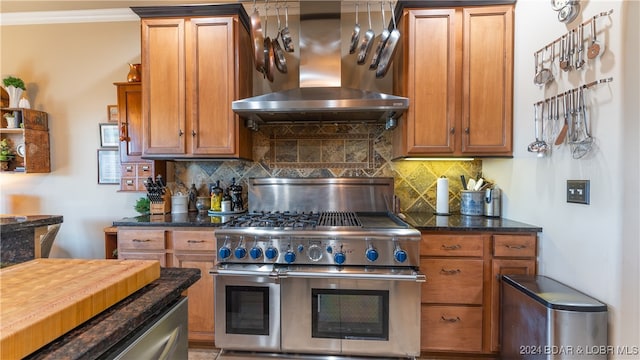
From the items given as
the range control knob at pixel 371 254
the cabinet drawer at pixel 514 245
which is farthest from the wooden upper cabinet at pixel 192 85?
the cabinet drawer at pixel 514 245

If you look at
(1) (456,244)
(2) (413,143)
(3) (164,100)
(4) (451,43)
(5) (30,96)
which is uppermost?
(4) (451,43)

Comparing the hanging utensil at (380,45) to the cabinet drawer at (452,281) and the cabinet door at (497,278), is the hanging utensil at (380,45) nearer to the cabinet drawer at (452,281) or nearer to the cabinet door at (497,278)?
the cabinet drawer at (452,281)

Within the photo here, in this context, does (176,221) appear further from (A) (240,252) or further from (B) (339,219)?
(B) (339,219)

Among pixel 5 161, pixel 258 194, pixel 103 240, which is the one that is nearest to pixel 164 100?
pixel 258 194

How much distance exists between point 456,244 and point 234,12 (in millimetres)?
2470

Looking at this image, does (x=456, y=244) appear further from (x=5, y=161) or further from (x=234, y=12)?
(x=5, y=161)

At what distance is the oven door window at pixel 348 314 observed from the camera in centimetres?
181

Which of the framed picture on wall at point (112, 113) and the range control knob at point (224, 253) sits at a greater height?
the framed picture on wall at point (112, 113)

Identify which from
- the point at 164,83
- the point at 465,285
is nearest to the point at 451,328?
the point at 465,285

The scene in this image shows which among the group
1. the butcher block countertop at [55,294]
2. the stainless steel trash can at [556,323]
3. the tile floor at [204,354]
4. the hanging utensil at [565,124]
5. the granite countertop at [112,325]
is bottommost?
the tile floor at [204,354]

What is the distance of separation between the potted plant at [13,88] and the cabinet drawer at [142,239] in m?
2.06

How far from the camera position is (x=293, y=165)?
2.63 m

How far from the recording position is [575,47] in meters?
1.54

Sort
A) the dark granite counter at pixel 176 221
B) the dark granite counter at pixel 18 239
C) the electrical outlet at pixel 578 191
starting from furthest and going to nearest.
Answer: the dark granite counter at pixel 176 221
the electrical outlet at pixel 578 191
the dark granite counter at pixel 18 239
